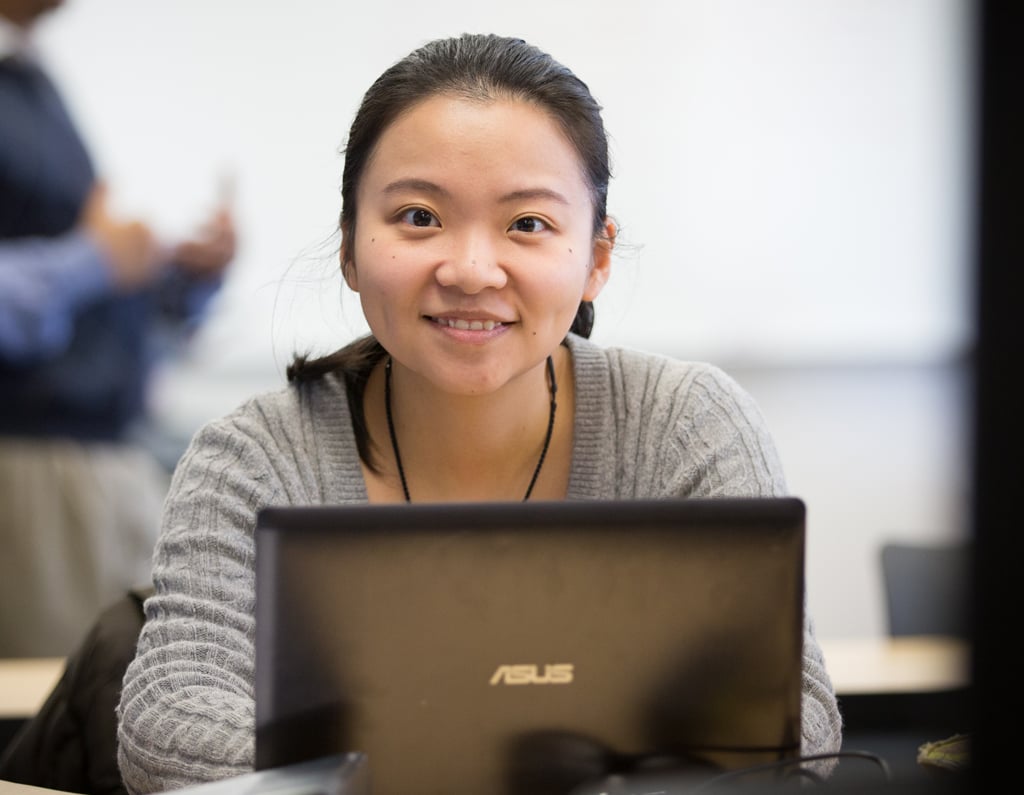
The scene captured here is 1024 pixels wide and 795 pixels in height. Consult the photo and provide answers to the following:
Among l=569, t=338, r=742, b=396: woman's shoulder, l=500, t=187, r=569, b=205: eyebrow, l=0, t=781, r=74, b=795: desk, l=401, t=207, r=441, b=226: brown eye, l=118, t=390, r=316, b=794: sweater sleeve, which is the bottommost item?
l=0, t=781, r=74, b=795: desk

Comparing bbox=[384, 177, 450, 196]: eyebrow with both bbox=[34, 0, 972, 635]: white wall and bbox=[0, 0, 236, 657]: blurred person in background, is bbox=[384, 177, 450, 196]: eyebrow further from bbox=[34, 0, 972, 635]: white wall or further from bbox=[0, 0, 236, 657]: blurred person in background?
bbox=[34, 0, 972, 635]: white wall

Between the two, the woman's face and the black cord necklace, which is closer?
the woman's face

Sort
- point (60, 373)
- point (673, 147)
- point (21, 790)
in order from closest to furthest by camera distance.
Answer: point (21, 790), point (60, 373), point (673, 147)

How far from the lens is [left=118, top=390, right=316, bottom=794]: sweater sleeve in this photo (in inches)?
42.9

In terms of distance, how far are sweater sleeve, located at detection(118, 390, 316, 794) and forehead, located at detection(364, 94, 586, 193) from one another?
0.35m

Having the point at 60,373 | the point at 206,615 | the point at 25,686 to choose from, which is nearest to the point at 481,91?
the point at 206,615

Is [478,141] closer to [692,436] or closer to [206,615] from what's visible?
[692,436]

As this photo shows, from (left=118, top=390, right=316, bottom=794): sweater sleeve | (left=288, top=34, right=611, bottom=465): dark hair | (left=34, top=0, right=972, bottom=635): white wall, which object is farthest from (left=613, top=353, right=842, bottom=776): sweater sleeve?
(left=34, top=0, right=972, bottom=635): white wall

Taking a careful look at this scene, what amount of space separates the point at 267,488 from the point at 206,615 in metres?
0.21

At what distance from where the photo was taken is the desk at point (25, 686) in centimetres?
183

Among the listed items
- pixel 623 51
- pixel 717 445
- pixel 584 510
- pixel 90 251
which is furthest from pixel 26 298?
pixel 584 510

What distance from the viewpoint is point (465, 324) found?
1375mm

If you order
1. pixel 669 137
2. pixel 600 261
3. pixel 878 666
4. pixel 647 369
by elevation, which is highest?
pixel 669 137

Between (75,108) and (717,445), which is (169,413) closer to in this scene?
(75,108)
